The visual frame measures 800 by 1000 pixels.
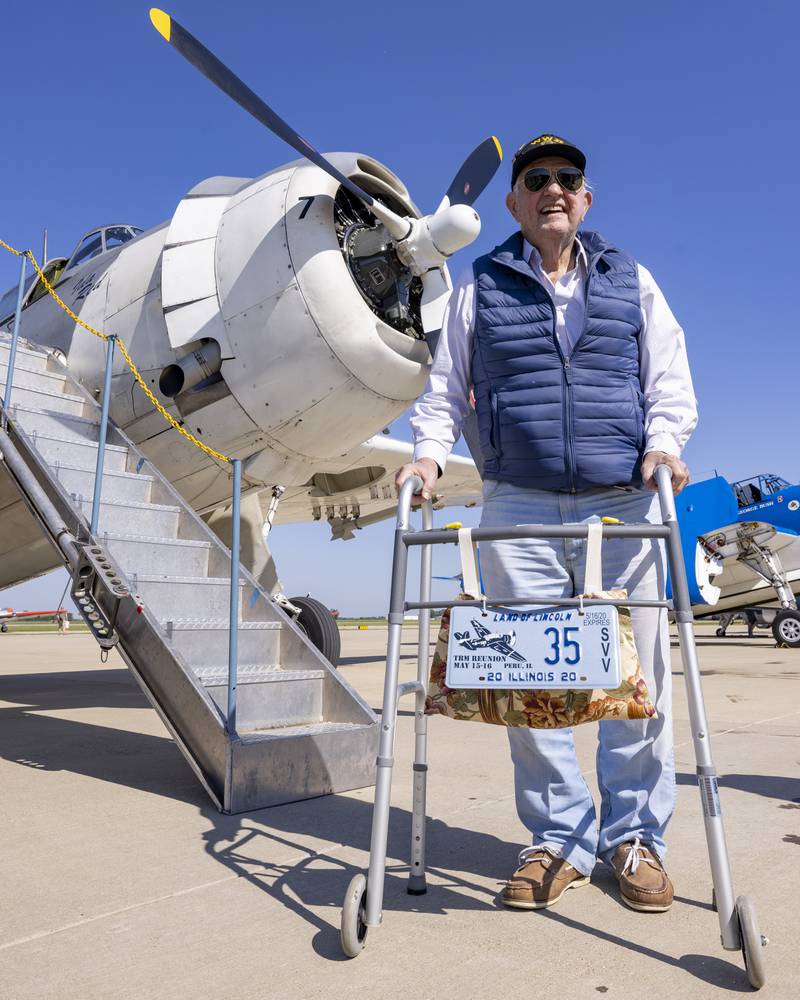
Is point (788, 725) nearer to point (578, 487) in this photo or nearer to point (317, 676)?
point (317, 676)

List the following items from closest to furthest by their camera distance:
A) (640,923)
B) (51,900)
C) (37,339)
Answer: (640,923), (51,900), (37,339)

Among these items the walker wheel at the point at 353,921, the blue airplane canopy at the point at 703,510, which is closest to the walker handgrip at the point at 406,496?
the walker wheel at the point at 353,921

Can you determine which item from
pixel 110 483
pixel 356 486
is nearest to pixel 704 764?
pixel 110 483

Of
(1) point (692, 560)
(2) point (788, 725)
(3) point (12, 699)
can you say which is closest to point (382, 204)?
(2) point (788, 725)

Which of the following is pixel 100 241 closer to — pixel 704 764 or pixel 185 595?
pixel 185 595

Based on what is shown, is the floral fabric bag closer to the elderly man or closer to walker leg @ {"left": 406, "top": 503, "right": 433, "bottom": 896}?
walker leg @ {"left": 406, "top": 503, "right": 433, "bottom": 896}

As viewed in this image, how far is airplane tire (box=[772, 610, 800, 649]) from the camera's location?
51.6ft

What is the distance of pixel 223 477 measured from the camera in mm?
6594

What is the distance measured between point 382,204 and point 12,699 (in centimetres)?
607

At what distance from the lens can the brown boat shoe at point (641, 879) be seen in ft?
6.76

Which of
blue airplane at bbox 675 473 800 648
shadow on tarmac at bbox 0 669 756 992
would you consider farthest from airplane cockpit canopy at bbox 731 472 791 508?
shadow on tarmac at bbox 0 669 756 992

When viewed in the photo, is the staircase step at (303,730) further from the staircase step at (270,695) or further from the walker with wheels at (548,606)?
the walker with wheels at (548,606)

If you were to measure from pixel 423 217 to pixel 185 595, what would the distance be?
11.2 feet

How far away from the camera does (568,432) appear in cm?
241
